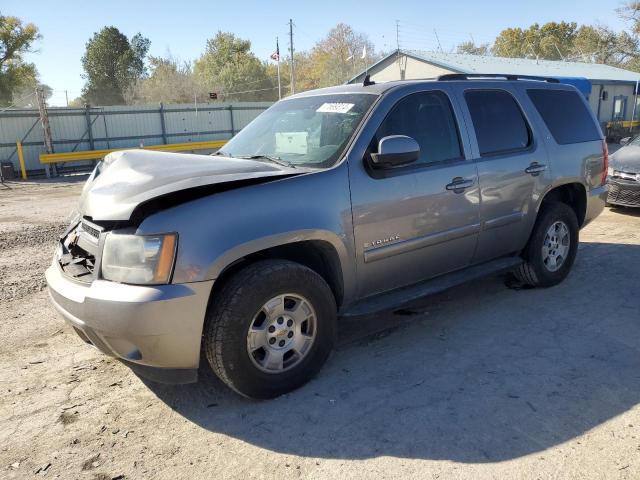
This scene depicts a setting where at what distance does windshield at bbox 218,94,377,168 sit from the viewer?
3564 millimetres

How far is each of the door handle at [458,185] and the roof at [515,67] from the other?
Answer: 21.0 metres

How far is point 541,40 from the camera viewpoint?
70625 millimetres

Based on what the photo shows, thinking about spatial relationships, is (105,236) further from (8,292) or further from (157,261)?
(8,292)

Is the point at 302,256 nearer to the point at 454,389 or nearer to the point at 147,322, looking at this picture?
the point at 147,322

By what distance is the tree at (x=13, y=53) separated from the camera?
44000mm

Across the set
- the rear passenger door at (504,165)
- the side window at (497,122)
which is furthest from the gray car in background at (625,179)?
the side window at (497,122)

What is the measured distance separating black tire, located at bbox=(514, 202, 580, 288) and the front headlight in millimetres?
3421

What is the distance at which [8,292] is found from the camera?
5270 millimetres

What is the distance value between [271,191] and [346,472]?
1.58 m

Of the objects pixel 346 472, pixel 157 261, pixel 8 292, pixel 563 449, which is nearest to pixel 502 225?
pixel 563 449

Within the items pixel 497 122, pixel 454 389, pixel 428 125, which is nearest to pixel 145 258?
pixel 454 389

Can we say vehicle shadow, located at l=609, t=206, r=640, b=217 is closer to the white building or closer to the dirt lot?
the dirt lot

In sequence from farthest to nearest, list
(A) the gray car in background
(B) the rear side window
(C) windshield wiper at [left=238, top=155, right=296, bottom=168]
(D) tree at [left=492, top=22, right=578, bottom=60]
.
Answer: (D) tree at [left=492, top=22, right=578, bottom=60], (A) the gray car in background, (B) the rear side window, (C) windshield wiper at [left=238, top=155, right=296, bottom=168]

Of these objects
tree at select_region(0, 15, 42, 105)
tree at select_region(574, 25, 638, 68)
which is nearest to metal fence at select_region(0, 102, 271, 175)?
tree at select_region(0, 15, 42, 105)
